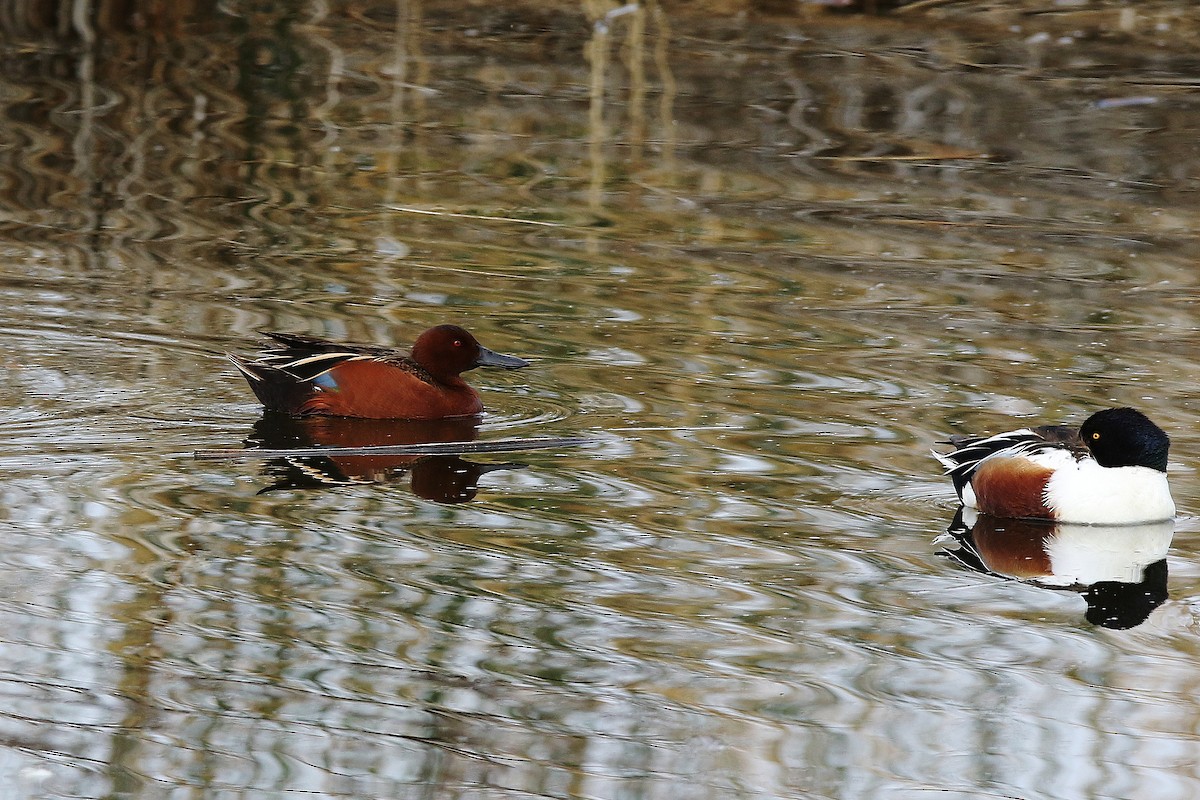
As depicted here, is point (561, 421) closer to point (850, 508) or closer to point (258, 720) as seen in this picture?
point (850, 508)

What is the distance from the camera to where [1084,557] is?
625 centimetres

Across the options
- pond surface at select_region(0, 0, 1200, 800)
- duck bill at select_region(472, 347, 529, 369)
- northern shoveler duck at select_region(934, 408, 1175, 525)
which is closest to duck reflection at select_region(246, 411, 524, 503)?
pond surface at select_region(0, 0, 1200, 800)

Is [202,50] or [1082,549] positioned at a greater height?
[202,50]

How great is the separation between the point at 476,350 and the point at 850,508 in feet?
6.84

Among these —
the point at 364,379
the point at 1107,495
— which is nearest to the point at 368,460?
the point at 364,379

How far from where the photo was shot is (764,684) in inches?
195

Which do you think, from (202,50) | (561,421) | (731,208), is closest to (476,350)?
(561,421)

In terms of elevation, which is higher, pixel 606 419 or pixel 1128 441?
pixel 1128 441

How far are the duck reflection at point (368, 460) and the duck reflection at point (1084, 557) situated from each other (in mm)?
1756

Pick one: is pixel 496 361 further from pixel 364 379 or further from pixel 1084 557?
pixel 1084 557

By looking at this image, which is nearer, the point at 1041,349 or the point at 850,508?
the point at 850,508

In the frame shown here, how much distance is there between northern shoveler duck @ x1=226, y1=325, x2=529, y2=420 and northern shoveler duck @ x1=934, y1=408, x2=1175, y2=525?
87.8 inches

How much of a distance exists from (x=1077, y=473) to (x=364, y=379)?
2.91m

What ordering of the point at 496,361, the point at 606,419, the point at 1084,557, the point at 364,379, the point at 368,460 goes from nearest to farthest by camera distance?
the point at 1084,557 → the point at 368,460 → the point at 606,419 → the point at 364,379 → the point at 496,361
